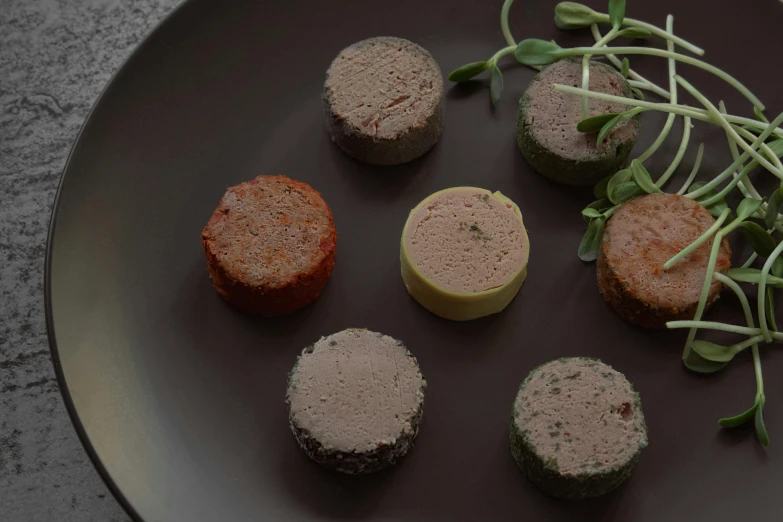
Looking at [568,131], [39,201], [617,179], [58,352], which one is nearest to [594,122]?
[568,131]

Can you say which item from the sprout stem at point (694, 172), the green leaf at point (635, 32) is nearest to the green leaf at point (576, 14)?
the green leaf at point (635, 32)

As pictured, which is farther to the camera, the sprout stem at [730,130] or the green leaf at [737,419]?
the sprout stem at [730,130]

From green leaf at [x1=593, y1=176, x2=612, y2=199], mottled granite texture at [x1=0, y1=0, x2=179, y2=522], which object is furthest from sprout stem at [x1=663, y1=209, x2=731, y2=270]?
mottled granite texture at [x1=0, y1=0, x2=179, y2=522]

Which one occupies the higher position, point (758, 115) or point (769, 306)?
point (758, 115)

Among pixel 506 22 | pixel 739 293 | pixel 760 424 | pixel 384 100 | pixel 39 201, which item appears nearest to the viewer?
pixel 760 424

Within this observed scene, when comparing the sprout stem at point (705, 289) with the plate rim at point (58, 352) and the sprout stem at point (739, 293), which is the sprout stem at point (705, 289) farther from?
the plate rim at point (58, 352)

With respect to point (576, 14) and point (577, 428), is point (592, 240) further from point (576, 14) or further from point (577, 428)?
point (576, 14)
